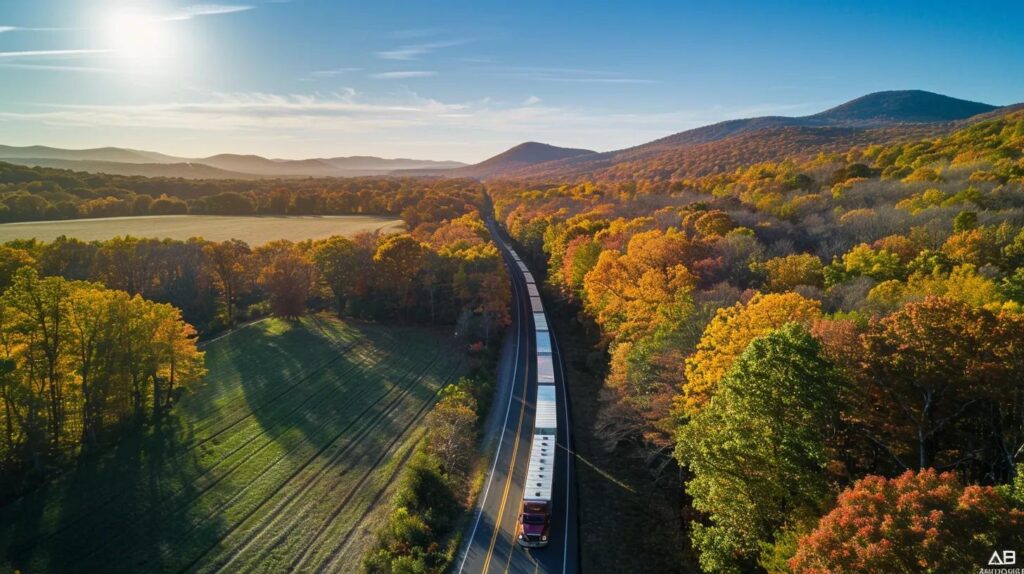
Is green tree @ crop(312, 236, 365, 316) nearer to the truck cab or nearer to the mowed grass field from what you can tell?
the mowed grass field

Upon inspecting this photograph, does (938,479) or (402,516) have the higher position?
(938,479)

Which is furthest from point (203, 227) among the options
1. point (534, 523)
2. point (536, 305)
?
point (534, 523)

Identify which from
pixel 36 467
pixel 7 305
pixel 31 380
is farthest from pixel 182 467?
pixel 7 305

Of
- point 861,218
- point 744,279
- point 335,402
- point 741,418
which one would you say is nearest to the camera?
point 741,418

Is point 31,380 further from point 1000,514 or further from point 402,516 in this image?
point 1000,514

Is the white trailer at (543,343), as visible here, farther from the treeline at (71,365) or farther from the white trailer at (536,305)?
the treeline at (71,365)

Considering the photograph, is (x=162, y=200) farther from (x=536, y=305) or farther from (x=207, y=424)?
(x=207, y=424)

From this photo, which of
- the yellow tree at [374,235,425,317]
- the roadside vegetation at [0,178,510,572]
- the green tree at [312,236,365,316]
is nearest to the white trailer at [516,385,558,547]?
the roadside vegetation at [0,178,510,572]
